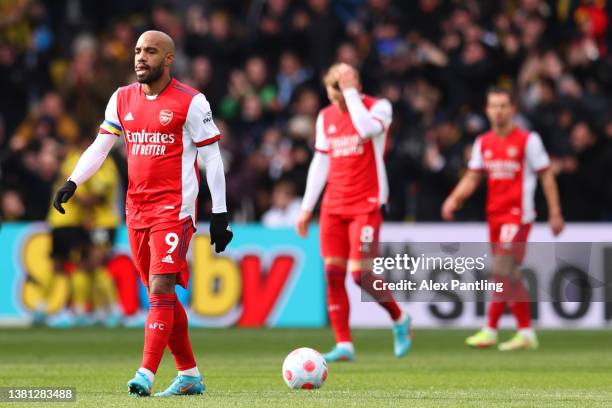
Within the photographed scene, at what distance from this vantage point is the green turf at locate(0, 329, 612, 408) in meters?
8.55

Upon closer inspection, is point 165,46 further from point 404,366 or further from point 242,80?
point 242,80

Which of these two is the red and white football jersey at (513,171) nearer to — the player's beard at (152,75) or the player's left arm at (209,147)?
the player's left arm at (209,147)

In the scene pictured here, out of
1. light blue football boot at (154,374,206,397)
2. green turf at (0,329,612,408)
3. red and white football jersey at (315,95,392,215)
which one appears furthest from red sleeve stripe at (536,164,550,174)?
light blue football boot at (154,374,206,397)

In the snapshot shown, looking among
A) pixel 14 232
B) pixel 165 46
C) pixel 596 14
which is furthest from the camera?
pixel 596 14

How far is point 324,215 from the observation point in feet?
40.4

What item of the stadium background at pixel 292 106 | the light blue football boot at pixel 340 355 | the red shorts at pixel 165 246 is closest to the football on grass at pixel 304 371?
the red shorts at pixel 165 246

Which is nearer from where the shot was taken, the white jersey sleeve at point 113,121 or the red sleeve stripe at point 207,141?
the red sleeve stripe at point 207,141

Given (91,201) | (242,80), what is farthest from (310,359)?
(242,80)

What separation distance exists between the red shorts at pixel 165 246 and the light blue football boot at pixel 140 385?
Result: 65 cm

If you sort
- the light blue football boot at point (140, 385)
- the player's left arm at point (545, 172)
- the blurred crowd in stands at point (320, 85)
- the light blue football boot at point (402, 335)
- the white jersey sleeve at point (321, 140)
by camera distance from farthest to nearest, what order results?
the blurred crowd in stands at point (320, 85), the player's left arm at point (545, 172), the light blue football boot at point (402, 335), the white jersey sleeve at point (321, 140), the light blue football boot at point (140, 385)

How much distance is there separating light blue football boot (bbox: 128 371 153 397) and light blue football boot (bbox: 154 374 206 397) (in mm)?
352

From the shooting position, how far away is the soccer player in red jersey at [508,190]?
13836mm

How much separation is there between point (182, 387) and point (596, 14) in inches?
545

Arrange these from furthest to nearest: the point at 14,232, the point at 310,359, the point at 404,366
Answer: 1. the point at 14,232
2. the point at 404,366
3. the point at 310,359
